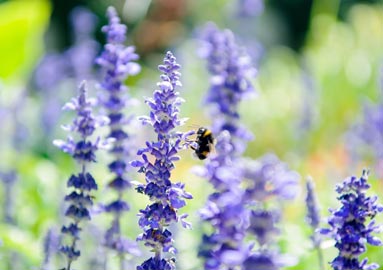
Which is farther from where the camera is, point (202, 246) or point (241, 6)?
point (241, 6)

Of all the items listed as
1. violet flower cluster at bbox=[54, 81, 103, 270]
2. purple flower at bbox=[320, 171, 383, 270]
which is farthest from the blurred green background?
purple flower at bbox=[320, 171, 383, 270]

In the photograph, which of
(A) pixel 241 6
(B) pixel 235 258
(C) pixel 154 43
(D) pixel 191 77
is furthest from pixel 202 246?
(C) pixel 154 43

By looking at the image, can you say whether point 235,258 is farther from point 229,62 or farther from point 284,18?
point 284,18

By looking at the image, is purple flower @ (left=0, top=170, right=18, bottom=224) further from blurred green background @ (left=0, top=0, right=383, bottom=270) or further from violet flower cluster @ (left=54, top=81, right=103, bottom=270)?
violet flower cluster @ (left=54, top=81, right=103, bottom=270)

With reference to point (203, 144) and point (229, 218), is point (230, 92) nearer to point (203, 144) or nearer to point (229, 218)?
point (203, 144)

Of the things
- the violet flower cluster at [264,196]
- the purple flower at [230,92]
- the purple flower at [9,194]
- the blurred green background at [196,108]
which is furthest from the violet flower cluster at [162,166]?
the purple flower at [9,194]
